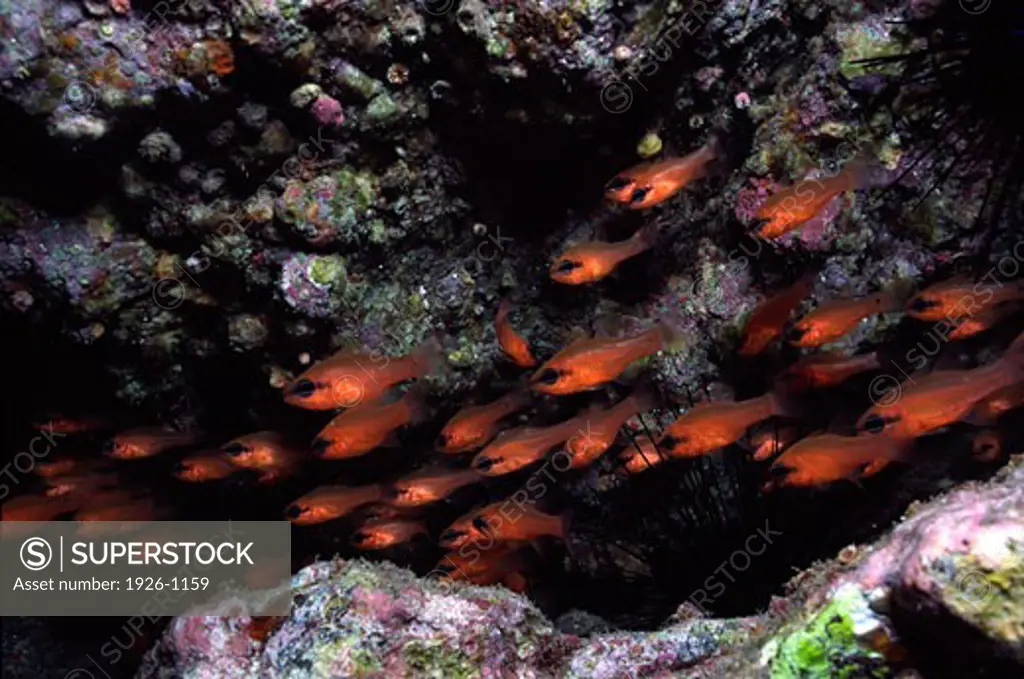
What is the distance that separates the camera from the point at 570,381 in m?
4.59

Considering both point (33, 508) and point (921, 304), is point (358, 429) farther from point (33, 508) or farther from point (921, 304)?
point (921, 304)

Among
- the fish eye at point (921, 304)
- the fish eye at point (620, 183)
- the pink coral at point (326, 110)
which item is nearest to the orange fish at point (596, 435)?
the fish eye at point (620, 183)

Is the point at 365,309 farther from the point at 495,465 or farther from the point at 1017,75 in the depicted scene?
the point at 1017,75

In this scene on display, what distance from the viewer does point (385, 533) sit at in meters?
5.51

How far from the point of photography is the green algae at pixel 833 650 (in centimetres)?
249

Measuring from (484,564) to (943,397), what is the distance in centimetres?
318

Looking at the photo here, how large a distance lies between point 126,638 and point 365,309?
5.10m

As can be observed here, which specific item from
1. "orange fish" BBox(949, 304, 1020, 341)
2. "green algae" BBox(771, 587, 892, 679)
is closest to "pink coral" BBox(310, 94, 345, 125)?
"green algae" BBox(771, 587, 892, 679)

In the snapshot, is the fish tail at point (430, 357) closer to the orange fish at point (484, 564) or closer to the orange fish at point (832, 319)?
the orange fish at point (484, 564)

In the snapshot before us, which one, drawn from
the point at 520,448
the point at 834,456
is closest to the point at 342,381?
the point at 520,448

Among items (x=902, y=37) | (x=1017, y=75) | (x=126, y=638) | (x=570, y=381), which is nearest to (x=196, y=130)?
(x=570, y=381)

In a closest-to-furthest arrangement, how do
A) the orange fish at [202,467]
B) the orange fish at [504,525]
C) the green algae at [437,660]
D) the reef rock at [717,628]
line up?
the reef rock at [717,628]
the green algae at [437,660]
the orange fish at [504,525]
the orange fish at [202,467]

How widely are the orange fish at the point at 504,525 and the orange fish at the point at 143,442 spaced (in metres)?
2.24

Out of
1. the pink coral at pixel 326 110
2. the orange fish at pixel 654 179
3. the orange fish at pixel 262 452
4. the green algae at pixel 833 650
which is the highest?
the pink coral at pixel 326 110
